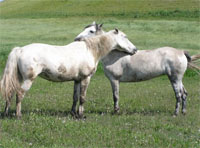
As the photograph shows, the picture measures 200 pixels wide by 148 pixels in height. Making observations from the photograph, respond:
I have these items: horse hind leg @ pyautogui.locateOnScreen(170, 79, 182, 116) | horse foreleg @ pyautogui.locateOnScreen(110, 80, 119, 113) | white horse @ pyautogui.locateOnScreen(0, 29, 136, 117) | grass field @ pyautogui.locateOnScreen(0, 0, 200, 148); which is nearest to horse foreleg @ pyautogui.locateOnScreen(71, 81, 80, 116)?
white horse @ pyautogui.locateOnScreen(0, 29, 136, 117)

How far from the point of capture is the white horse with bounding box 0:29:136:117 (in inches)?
364

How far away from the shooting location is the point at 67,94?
1450 centimetres

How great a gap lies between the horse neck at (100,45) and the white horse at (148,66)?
0.52m

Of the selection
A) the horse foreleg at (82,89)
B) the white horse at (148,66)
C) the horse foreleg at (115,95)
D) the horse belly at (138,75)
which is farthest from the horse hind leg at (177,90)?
the horse foreleg at (82,89)

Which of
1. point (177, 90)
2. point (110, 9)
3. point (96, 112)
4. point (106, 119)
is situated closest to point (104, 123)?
point (106, 119)

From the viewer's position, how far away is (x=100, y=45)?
10758 millimetres

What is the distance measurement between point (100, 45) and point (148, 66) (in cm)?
163

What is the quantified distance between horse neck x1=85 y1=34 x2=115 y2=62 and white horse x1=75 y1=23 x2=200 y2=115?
1.71ft

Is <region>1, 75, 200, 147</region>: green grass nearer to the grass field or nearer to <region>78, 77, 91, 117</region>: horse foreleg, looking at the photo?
the grass field

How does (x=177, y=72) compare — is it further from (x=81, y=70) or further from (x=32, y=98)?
(x=32, y=98)

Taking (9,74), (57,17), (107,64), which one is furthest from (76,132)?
(57,17)

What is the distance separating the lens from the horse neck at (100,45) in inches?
417

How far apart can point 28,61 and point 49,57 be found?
1.83ft

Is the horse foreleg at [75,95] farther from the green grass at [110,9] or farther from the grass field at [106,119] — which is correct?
the green grass at [110,9]
